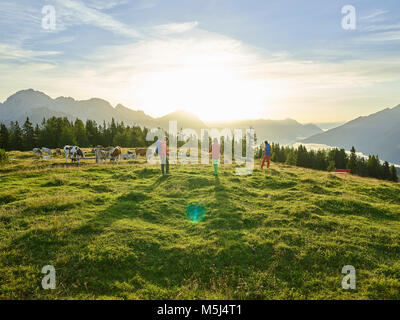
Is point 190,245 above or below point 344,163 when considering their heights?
above

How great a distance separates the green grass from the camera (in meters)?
6.29

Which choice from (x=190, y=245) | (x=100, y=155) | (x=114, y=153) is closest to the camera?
(x=190, y=245)

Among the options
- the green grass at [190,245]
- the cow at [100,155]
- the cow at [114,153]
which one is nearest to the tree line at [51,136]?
the cow at [100,155]

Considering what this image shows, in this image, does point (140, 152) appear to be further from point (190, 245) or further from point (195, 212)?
point (190, 245)

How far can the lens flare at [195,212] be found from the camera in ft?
37.3

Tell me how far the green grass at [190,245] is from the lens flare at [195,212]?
40 cm

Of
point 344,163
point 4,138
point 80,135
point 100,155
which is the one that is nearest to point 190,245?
point 100,155

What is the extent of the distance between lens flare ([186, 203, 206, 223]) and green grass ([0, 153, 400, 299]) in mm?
402

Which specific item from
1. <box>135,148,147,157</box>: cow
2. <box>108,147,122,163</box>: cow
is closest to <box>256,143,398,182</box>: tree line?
<box>135,148,147,157</box>: cow

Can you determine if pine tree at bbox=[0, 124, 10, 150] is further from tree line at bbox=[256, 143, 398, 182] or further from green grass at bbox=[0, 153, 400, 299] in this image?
→ tree line at bbox=[256, 143, 398, 182]

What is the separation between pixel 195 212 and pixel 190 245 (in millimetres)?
3616

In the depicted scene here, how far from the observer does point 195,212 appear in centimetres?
1216
